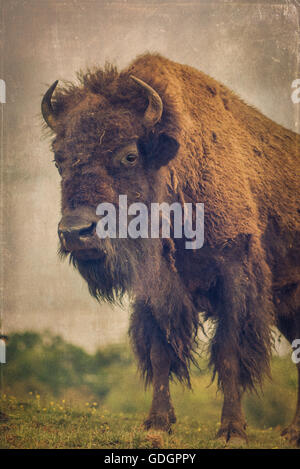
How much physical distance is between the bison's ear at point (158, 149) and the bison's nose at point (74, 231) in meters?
0.58

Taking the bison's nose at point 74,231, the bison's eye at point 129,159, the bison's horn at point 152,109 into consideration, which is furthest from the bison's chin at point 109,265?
the bison's horn at point 152,109

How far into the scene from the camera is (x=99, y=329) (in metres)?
4.17

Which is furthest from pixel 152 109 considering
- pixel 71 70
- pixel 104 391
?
pixel 104 391

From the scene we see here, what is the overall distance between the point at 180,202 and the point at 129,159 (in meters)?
0.45

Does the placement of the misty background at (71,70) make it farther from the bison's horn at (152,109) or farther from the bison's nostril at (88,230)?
the bison's nostril at (88,230)

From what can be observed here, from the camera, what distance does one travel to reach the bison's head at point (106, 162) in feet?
9.80

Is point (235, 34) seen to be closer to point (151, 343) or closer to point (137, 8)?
point (137, 8)

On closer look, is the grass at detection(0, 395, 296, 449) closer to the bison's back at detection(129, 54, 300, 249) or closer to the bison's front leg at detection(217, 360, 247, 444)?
the bison's front leg at detection(217, 360, 247, 444)

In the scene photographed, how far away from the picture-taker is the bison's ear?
10.5 ft

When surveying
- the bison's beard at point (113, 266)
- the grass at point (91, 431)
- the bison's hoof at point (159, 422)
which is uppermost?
the bison's beard at point (113, 266)

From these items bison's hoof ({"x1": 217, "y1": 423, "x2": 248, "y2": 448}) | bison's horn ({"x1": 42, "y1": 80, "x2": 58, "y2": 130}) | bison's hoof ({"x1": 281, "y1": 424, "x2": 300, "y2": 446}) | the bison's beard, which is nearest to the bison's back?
the bison's beard

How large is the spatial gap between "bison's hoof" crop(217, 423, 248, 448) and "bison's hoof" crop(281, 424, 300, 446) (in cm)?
53
